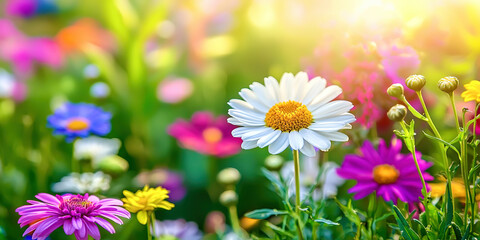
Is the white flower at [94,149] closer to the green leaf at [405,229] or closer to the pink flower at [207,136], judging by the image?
the pink flower at [207,136]

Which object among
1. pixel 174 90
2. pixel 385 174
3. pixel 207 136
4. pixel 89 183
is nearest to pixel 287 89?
pixel 385 174

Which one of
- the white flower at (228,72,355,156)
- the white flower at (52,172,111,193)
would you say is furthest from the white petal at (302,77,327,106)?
the white flower at (52,172,111,193)

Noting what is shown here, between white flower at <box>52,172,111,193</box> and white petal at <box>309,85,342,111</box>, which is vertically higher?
white flower at <box>52,172,111,193</box>

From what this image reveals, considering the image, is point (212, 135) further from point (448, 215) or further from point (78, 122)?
point (448, 215)

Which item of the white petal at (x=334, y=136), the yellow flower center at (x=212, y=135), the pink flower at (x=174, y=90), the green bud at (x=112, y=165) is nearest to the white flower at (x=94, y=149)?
the green bud at (x=112, y=165)

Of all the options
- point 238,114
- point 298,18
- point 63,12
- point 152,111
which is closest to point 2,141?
point 152,111

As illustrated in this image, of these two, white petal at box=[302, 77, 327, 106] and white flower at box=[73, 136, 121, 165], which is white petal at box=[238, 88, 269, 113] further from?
white flower at box=[73, 136, 121, 165]
